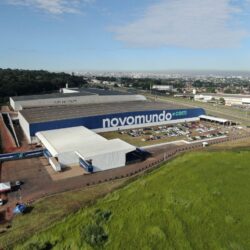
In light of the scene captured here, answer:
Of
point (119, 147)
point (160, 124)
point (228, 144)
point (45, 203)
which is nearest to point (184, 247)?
point (45, 203)

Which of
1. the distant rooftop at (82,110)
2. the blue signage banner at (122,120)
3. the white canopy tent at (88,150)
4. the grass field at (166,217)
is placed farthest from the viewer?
the distant rooftop at (82,110)

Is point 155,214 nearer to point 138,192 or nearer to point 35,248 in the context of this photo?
point 138,192

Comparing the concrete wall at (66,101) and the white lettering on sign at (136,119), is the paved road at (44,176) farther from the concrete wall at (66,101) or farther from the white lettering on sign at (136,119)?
the concrete wall at (66,101)

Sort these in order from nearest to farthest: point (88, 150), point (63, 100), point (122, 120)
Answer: point (88, 150) < point (122, 120) < point (63, 100)

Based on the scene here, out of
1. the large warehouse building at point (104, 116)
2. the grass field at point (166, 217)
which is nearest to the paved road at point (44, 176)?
the grass field at point (166, 217)

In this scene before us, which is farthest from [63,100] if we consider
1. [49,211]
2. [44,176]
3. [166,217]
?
[166,217]

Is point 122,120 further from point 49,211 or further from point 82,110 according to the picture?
point 49,211
